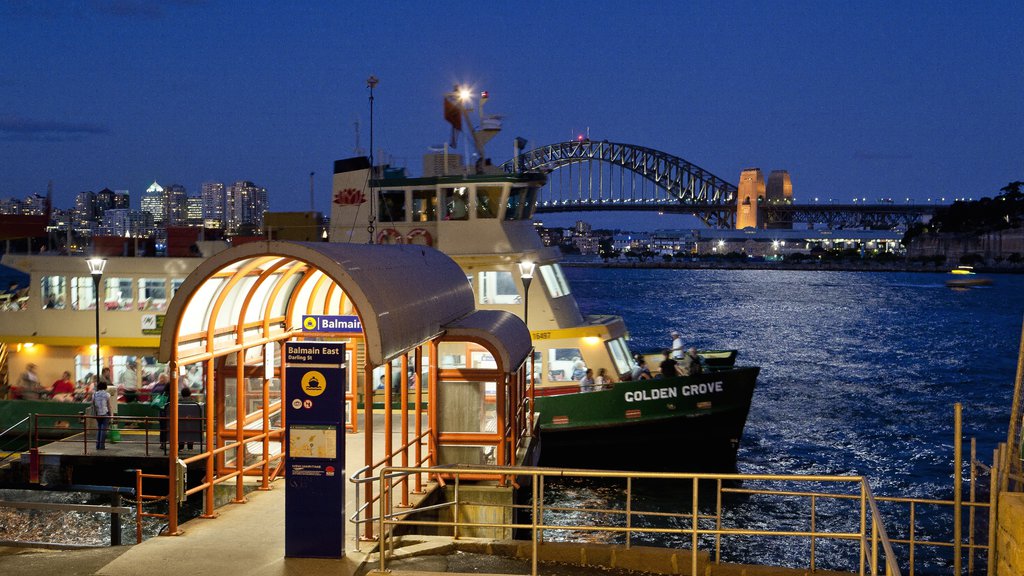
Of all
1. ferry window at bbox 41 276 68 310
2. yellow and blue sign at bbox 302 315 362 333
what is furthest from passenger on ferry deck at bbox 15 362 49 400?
yellow and blue sign at bbox 302 315 362 333

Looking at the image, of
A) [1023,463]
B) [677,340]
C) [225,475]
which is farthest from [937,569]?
[225,475]

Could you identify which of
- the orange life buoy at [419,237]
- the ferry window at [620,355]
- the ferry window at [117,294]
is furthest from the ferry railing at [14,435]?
the ferry window at [620,355]

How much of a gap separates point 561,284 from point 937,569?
30.5ft

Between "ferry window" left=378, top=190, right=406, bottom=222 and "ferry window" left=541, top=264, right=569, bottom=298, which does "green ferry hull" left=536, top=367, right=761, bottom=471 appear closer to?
"ferry window" left=541, top=264, right=569, bottom=298

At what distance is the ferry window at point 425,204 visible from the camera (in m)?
22.2

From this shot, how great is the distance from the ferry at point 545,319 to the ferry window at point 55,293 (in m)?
5.71

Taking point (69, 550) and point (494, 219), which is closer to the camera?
point (69, 550)

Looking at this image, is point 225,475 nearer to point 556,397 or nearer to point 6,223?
point 556,397

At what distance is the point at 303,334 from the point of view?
13148 millimetres

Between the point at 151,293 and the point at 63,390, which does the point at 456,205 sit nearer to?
the point at 151,293

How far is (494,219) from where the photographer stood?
21.9m

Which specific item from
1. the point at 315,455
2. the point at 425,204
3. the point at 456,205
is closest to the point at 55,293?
the point at 425,204

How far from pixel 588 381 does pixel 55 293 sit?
1137 cm

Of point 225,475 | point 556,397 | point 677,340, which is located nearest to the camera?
point 225,475
